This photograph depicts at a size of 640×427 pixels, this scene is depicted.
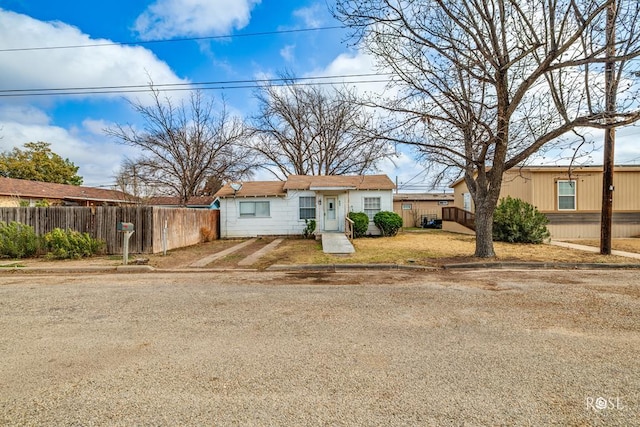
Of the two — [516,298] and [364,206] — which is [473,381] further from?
[364,206]

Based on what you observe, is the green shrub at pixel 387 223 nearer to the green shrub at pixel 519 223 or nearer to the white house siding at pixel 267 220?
the white house siding at pixel 267 220

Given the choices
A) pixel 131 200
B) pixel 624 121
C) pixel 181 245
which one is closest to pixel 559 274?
pixel 624 121

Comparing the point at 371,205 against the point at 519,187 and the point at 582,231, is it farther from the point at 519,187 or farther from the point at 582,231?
the point at 582,231

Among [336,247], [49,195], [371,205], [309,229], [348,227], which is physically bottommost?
[336,247]

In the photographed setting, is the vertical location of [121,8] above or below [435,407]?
above

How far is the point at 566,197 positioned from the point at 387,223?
352 inches

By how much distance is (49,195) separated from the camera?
23.9 metres

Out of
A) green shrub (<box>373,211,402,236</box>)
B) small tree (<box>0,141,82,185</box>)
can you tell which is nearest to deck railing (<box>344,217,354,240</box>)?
green shrub (<box>373,211,402,236</box>)

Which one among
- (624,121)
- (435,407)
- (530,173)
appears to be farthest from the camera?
(530,173)

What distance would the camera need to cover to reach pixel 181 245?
45.8 feet

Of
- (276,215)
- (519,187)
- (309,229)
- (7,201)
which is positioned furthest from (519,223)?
(7,201)

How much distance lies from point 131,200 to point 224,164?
24.9 feet

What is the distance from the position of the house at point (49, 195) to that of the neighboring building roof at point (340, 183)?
39.2 feet

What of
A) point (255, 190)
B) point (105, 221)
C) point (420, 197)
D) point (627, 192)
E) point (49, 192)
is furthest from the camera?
point (420, 197)
